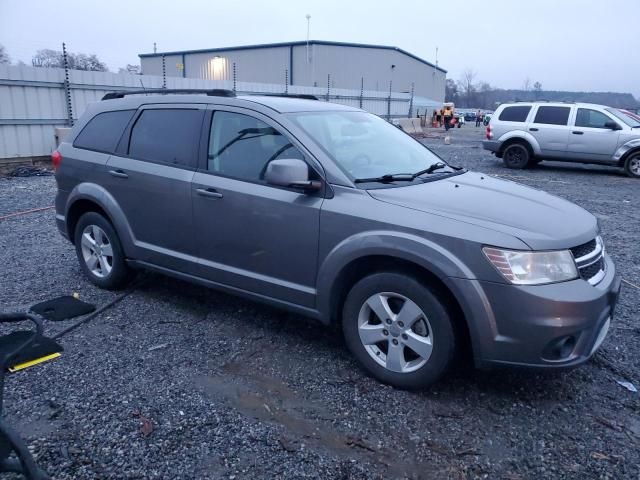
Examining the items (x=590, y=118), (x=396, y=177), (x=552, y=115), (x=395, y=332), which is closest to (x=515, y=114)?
(x=552, y=115)

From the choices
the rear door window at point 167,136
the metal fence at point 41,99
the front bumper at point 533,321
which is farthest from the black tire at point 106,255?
the metal fence at point 41,99

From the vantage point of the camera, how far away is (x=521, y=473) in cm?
258

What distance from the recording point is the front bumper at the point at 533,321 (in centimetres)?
279

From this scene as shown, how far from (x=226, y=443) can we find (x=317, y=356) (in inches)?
43.5

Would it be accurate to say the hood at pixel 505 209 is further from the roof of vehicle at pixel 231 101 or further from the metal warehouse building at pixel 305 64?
the metal warehouse building at pixel 305 64

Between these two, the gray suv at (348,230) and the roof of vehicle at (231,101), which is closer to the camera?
the gray suv at (348,230)

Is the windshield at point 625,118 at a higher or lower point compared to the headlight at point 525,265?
higher

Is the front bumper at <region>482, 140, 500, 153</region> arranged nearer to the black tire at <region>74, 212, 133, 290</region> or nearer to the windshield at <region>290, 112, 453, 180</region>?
the windshield at <region>290, 112, 453, 180</region>

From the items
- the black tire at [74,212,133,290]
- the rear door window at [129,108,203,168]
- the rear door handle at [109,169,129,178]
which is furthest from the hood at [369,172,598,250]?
the black tire at [74,212,133,290]

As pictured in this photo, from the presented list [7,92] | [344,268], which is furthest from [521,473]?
[7,92]

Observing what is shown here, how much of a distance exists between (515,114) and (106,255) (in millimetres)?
12952

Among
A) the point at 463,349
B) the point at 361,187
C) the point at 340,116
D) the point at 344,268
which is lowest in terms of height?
the point at 463,349

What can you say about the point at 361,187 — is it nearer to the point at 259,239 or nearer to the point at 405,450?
the point at 259,239

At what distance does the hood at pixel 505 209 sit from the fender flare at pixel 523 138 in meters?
11.4
